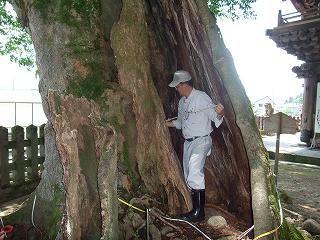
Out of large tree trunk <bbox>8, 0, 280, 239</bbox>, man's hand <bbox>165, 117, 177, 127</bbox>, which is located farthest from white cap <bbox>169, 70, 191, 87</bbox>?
man's hand <bbox>165, 117, 177, 127</bbox>

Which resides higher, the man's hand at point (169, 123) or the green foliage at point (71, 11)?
the green foliage at point (71, 11)

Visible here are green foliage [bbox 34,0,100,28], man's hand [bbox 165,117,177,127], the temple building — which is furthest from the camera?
the temple building

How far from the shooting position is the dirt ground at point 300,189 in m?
5.80

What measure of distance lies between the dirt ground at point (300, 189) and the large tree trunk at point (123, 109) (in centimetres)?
188

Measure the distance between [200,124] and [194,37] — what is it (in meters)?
1.13

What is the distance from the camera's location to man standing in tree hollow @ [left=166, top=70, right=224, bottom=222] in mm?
4203

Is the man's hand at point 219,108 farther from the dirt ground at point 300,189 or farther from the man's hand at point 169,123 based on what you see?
the dirt ground at point 300,189

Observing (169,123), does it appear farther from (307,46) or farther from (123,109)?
(307,46)

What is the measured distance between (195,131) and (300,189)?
472cm

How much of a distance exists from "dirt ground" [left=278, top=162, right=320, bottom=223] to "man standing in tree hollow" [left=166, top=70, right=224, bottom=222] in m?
2.04

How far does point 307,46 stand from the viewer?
11.7m

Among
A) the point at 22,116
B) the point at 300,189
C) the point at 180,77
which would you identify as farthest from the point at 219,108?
the point at 22,116

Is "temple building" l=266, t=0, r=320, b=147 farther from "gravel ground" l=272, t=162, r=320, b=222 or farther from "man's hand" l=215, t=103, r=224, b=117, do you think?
"man's hand" l=215, t=103, r=224, b=117

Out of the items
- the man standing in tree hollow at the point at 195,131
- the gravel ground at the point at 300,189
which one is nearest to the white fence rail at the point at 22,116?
the gravel ground at the point at 300,189
